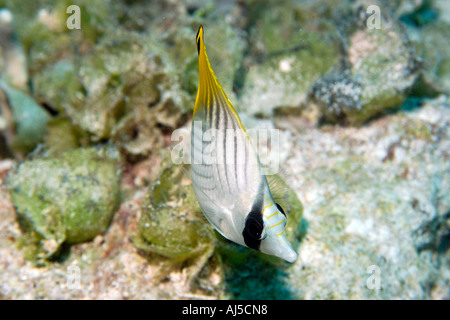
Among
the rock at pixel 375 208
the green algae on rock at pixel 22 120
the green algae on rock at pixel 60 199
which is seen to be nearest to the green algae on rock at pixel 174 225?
the green algae on rock at pixel 60 199

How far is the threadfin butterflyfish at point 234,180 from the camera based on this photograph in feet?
4.33

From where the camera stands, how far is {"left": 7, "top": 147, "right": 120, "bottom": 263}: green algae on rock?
2.44 meters

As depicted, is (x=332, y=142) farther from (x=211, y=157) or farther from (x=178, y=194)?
(x=211, y=157)

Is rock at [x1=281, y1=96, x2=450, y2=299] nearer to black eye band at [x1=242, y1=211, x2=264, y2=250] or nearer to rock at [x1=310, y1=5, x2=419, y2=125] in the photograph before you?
rock at [x1=310, y1=5, x2=419, y2=125]

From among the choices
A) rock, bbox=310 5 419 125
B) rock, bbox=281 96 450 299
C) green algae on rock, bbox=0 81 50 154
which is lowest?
rock, bbox=281 96 450 299

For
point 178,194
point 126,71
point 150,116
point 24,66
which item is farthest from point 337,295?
point 24,66

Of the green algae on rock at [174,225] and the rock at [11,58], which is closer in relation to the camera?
the green algae on rock at [174,225]

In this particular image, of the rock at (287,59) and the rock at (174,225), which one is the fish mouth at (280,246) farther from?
the rock at (287,59)

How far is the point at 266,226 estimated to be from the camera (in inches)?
51.7

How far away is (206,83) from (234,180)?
45 cm

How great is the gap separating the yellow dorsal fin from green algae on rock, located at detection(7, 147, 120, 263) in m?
1.63

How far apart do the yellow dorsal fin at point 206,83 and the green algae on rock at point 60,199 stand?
5.33 feet

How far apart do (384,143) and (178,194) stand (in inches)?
94.2

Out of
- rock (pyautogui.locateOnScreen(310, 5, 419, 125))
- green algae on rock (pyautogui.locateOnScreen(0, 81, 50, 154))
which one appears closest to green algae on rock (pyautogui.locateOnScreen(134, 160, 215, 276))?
green algae on rock (pyautogui.locateOnScreen(0, 81, 50, 154))
